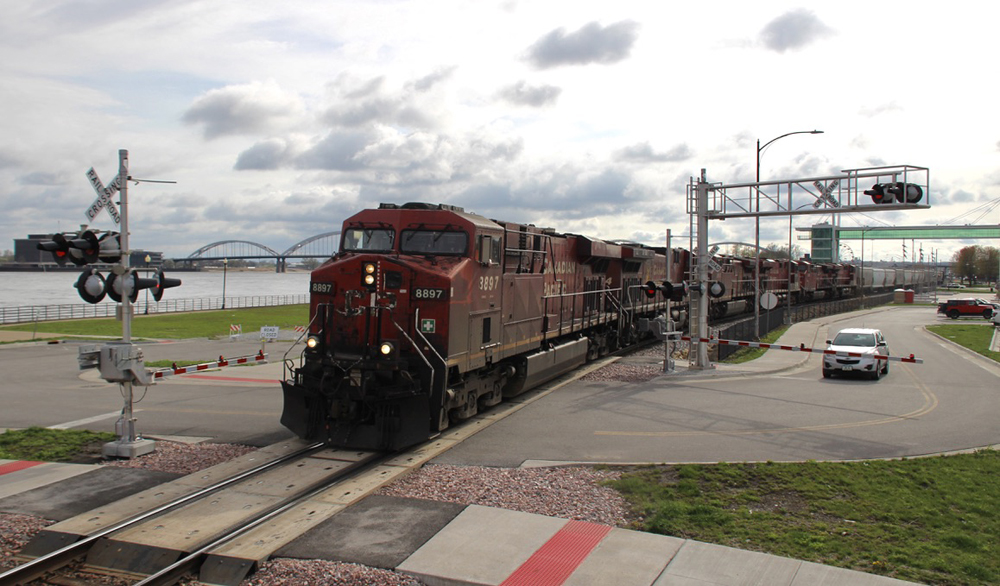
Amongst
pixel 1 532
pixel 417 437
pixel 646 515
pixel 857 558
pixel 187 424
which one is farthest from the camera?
pixel 187 424

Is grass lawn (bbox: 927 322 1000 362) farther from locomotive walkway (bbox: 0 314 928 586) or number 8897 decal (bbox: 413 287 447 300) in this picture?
locomotive walkway (bbox: 0 314 928 586)

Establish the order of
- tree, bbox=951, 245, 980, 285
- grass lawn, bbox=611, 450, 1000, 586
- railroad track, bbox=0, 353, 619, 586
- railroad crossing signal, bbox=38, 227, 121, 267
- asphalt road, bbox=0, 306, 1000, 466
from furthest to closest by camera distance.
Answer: tree, bbox=951, 245, 980, 285 < asphalt road, bbox=0, 306, 1000, 466 < railroad crossing signal, bbox=38, 227, 121, 267 < grass lawn, bbox=611, 450, 1000, 586 < railroad track, bbox=0, 353, 619, 586

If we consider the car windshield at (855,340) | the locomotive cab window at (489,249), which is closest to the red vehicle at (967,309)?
the car windshield at (855,340)

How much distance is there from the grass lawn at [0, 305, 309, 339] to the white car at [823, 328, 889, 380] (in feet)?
107

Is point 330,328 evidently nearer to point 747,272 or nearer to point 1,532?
Result: point 1,532

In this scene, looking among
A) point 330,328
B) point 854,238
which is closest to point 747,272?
point 330,328

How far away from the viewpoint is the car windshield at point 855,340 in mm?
22312

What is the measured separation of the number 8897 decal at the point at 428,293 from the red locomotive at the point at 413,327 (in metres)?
0.02

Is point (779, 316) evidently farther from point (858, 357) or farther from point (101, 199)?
point (101, 199)

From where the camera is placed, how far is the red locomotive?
38.5 feet

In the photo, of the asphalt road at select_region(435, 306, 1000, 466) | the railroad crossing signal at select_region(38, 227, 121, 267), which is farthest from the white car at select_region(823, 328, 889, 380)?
the railroad crossing signal at select_region(38, 227, 121, 267)

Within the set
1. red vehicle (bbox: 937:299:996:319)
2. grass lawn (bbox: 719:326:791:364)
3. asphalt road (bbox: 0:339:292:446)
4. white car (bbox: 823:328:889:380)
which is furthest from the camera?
red vehicle (bbox: 937:299:996:319)

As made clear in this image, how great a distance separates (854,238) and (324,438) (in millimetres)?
129710

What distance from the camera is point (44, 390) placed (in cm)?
1941
